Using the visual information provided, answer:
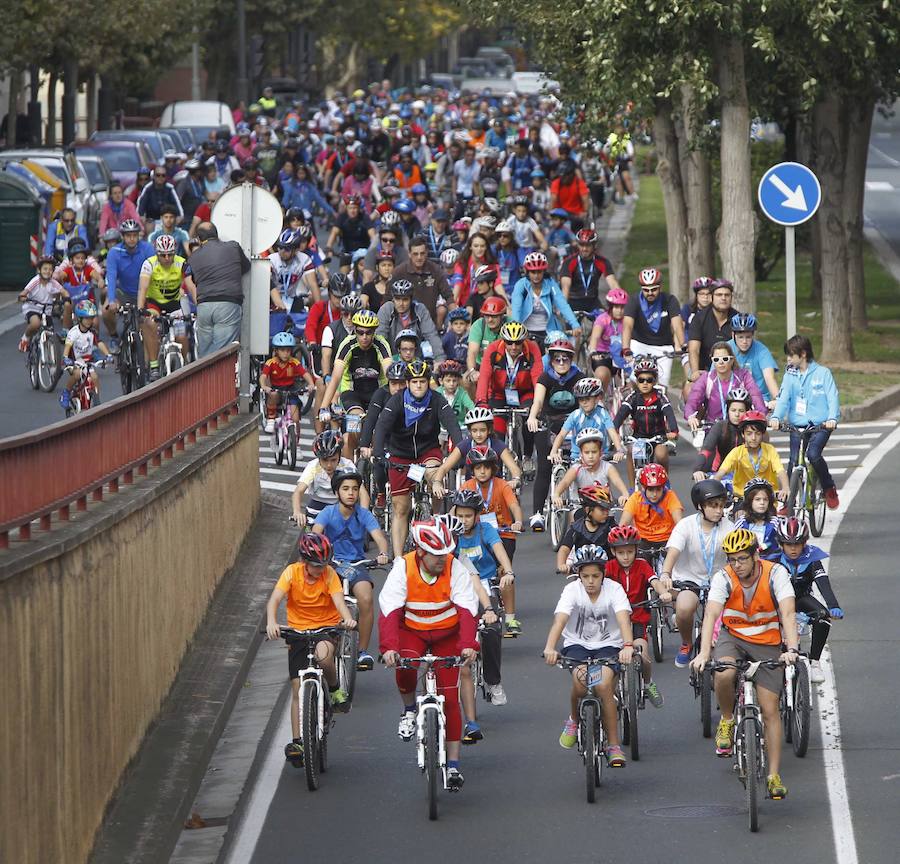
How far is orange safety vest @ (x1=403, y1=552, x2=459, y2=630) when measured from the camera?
12.6 meters

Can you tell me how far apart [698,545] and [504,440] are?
6458mm

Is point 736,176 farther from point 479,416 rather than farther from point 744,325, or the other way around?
point 479,416

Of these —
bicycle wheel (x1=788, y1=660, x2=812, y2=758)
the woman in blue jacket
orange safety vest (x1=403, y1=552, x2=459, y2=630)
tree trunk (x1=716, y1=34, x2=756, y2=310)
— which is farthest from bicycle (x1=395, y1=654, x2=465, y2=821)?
tree trunk (x1=716, y1=34, x2=756, y2=310)

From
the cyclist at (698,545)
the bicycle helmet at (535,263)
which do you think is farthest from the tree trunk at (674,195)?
the cyclist at (698,545)

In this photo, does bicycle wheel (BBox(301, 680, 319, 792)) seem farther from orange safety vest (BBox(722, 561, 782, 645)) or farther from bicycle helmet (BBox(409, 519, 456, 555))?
orange safety vest (BBox(722, 561, 782, 645))

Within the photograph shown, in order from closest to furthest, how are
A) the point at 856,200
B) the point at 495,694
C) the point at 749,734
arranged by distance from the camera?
the point at 749,734, the point at 495,694, the point at 856,200

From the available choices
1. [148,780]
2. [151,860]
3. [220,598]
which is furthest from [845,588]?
[151,860]

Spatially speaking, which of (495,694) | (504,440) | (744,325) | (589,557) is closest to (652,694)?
(495,694)

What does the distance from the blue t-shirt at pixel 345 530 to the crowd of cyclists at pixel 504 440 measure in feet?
0.04

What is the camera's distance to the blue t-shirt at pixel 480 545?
1439 centimetres

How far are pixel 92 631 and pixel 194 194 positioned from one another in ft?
92.8

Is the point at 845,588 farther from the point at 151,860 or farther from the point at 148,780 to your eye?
the point at 151,860

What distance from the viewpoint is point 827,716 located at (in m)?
13.8

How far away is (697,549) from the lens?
46.6ft
